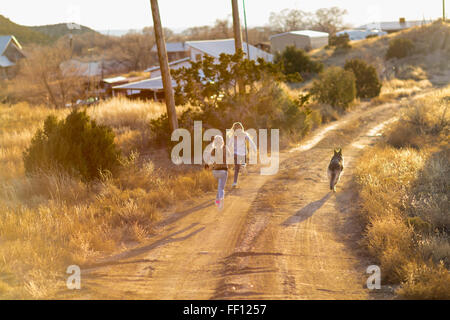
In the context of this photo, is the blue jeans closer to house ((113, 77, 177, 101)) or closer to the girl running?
the girl running

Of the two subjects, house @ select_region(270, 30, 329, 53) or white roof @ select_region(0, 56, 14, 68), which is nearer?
white roof @ select_region(0, 56, 14, 68)

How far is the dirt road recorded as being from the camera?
5.45m

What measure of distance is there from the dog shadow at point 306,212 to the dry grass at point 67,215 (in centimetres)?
269

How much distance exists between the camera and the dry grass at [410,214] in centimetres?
534

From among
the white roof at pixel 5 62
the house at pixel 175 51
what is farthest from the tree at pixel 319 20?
the white roof at pixel 5 62

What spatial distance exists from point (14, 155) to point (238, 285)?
428 inches

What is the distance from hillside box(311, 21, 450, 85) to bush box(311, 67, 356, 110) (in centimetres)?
1744


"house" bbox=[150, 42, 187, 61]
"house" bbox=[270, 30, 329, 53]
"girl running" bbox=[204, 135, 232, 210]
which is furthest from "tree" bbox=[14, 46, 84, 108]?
"house" bbox=[150, 42, 187, 61]

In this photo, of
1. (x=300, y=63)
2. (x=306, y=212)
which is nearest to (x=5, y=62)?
(x=300, y=63)

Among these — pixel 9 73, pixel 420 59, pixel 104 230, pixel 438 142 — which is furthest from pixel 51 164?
pixel 420 59

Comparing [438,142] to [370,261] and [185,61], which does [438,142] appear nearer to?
[370,261]

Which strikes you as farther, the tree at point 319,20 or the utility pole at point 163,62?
the tree at point 319,20

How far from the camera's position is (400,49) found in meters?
50.7

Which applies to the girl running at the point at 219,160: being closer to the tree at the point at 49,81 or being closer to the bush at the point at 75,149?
the bush at the point at 75,149
